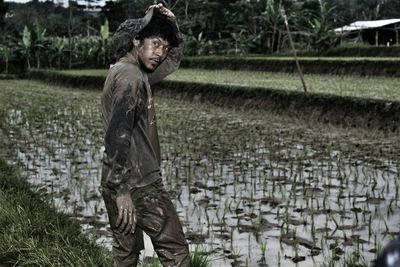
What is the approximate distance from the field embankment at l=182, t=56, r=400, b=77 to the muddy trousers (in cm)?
1098

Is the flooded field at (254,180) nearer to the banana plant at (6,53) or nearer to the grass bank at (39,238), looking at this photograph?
the grass bank at (39,238)

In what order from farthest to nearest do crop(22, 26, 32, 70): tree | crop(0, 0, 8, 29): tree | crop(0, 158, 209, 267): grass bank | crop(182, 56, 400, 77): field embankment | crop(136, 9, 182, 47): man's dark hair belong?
crop(0, 0, 8, 29): tree, crop(22, 26, 32, 70): tree, crop(182, 56, 400, 77): field embankment, crop(0, 158, 209, 267): grass bank, crop(136, 9, 182, 47): man's dark hair

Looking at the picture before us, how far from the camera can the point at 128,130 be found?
5.30 ft

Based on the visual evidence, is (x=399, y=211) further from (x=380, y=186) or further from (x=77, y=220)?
(x=77, y=220)

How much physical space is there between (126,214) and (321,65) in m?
12.7

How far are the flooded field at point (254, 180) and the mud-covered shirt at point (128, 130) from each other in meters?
1.02

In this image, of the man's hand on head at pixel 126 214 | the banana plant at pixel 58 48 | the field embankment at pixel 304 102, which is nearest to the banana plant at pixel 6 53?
the banana plant at pixel 58 48

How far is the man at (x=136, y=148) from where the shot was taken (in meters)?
1.62

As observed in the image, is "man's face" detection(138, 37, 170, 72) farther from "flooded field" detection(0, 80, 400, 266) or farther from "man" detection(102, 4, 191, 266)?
"flooded field" detection(0, 80, 400, 266)

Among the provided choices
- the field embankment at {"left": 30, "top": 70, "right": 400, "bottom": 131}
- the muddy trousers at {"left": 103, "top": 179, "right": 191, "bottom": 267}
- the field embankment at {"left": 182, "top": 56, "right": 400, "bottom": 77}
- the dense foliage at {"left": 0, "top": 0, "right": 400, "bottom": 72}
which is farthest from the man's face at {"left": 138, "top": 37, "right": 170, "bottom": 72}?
the dense foliage at {"left": 0, "top": 0, "right": 400, "bottom": 72}

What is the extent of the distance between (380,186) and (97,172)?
2.34 metres

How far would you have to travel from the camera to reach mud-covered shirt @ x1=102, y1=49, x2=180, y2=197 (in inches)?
63.5

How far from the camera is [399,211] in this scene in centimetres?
336

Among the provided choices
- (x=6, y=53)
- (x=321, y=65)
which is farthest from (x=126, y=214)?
(x=6, y=53)
